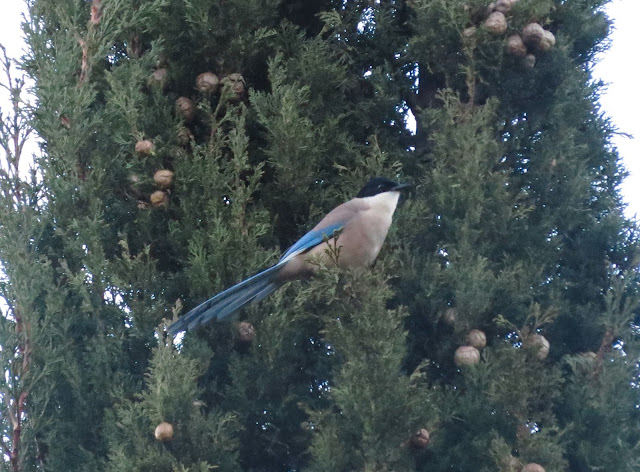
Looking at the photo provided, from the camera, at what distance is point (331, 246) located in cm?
410

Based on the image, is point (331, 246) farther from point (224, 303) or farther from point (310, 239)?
point (224, 303)

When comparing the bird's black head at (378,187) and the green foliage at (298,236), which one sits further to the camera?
the bird's black head at (378,187)

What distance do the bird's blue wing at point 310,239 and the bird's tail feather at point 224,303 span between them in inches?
6.0

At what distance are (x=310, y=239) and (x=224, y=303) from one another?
0.58 meters

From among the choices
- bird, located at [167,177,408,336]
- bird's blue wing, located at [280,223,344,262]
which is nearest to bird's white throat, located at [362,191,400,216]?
bird, located at [167,177,408,336]

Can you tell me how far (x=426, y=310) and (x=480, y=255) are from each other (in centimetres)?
33

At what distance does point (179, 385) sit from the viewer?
3.62 meters

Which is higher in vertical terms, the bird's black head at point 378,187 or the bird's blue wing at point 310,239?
the bird's black head at point 378,187

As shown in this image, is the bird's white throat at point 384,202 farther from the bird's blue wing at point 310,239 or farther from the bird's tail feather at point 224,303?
the bird's tail feather at point 224,303

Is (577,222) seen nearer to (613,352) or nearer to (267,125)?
(613,352)

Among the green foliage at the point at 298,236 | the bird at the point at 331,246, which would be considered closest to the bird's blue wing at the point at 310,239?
the bird at the point at 331,246

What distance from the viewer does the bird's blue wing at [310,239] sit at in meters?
4.30

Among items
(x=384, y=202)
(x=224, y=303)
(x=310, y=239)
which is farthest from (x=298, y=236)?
(x=224, y=303)

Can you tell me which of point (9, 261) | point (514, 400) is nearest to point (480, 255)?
point (514, 400)
